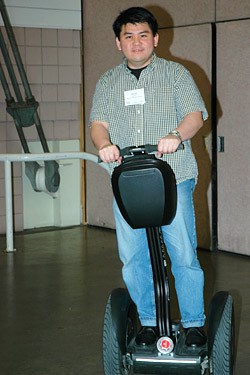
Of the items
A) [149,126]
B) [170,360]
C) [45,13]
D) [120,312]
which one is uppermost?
[45,13]

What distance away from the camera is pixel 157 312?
3588 millimetres

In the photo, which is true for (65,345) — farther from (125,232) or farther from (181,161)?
(181,161)

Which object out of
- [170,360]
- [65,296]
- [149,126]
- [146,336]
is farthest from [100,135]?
[65,296]

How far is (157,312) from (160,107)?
0.93 meters

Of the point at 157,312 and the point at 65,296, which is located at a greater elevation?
the point at 157,312

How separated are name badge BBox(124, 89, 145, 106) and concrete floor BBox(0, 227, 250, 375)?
150 centimetres

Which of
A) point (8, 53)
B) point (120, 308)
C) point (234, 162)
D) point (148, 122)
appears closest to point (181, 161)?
point (148, 122)

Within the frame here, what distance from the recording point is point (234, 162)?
6.60 metres

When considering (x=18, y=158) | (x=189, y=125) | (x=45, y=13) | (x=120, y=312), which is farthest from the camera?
(x=45, y=13)

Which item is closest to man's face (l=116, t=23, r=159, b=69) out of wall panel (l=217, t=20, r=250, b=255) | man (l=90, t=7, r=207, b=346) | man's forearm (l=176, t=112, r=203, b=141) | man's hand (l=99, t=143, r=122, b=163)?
man (l=90, t=7, r=207, b=346)

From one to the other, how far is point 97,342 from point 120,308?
1.00 metres

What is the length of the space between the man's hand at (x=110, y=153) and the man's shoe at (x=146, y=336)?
2.73 ft

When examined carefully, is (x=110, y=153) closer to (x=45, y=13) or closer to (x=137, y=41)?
(x=137, y=41)

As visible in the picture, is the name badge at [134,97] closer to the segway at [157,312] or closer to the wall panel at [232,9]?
the segway at [157,312]
